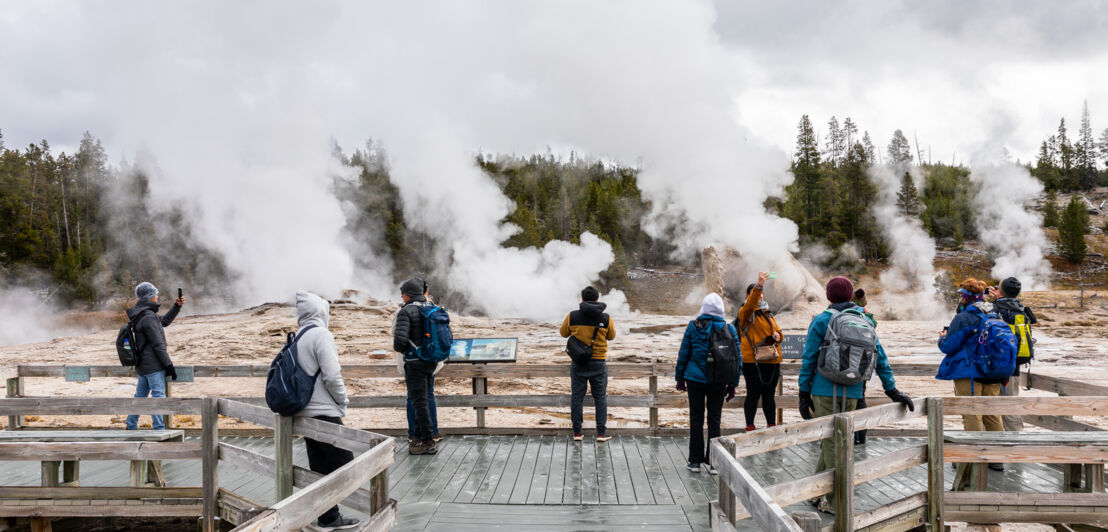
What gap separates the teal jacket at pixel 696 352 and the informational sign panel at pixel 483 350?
7.09 ft

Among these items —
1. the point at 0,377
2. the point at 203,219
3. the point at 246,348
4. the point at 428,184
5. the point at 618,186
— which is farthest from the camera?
the point at 618,186

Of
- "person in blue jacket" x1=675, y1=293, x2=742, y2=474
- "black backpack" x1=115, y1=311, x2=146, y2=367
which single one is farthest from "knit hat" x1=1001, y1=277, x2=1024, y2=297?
"black backpack" x1=115, y1=311, x2=146, y2=367

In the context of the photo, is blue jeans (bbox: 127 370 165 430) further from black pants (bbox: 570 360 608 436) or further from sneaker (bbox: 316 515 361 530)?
black pants (bbox: 570 360 608 436)

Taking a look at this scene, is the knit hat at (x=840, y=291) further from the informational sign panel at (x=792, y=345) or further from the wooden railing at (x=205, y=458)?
the wooden railing at (x=205, y=458)

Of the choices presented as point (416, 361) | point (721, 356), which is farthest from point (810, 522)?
point (416, 361)

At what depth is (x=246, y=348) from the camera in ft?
66.8

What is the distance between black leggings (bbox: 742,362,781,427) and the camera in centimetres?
612

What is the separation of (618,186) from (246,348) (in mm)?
49920

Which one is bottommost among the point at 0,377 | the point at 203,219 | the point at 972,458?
the point at 0,377

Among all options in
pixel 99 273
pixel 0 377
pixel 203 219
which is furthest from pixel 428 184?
pixel 0 377

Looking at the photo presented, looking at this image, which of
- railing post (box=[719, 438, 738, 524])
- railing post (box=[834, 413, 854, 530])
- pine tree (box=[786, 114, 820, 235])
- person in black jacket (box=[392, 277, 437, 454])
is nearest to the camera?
railing post (box=[719, 438, 738, 524])

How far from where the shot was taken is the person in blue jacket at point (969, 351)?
5.50 meters

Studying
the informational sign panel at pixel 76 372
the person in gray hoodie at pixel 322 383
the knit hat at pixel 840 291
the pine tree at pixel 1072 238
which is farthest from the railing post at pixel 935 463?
the pine tree at pixel 1072 238

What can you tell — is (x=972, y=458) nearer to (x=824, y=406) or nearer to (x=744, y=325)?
(x=824, y=406)
